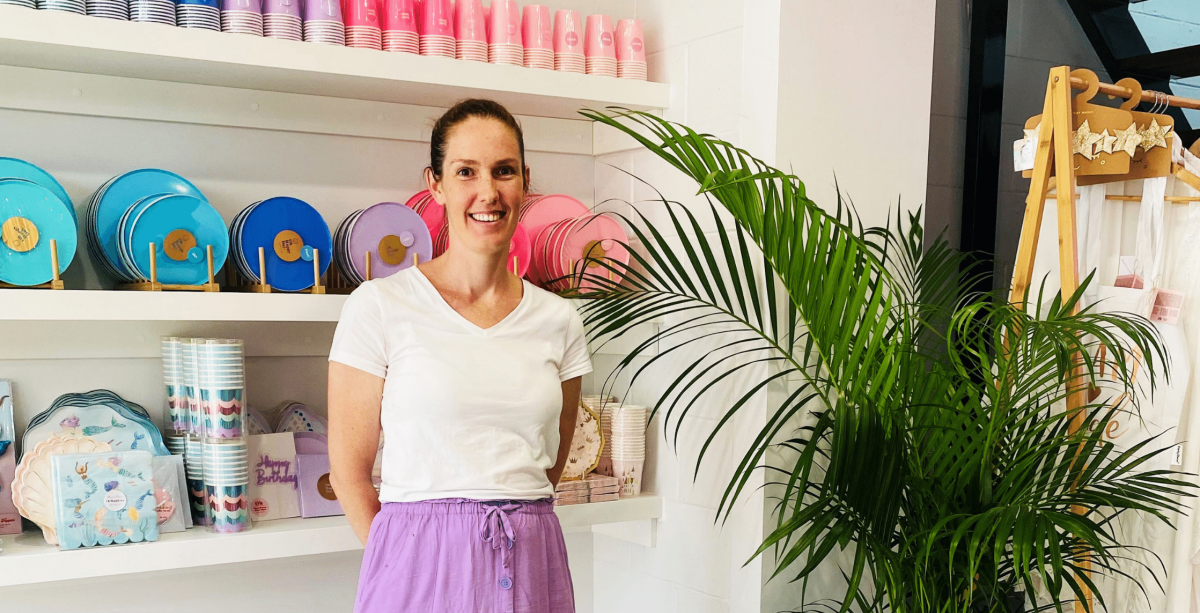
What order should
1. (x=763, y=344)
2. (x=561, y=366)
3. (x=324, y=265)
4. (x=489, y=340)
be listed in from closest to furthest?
(x=489, y=340) → (x=561, y=366) → (x=324, y=265) → (x=763, y=344)

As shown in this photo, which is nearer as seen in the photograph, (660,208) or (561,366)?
(561,366)

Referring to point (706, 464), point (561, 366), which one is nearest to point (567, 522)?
point (706, 464)

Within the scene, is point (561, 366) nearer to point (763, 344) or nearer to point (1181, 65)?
point (763, 344)

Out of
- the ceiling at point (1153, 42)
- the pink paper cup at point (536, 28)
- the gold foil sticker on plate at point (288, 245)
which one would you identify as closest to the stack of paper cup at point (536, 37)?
the pink paper cup at point (536, 28)

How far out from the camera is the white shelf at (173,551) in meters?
1.79

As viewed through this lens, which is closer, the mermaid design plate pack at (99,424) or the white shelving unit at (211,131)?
the white shelving unit at (211,131)

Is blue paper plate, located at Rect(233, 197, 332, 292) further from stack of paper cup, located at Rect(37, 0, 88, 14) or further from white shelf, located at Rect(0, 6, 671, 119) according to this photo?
stack of paper cup, located at Rect(37, 0, 88, 14)

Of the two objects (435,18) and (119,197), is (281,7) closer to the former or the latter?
(435,18)

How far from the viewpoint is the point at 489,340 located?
1741 mm

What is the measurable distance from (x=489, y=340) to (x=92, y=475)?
79cm

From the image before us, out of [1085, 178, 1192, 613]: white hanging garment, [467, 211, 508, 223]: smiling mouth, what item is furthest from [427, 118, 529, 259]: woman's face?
[1085, 178, 1192, 613]: white hanging garment

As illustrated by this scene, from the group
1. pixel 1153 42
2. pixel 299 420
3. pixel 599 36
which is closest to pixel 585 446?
pixel 299 420

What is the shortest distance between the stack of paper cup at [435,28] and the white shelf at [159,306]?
1.88 feet

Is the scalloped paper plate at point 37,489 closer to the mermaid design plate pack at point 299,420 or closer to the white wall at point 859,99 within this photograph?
the mermaid design plate pack at point 299,420
